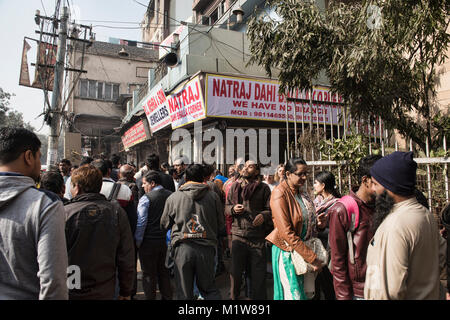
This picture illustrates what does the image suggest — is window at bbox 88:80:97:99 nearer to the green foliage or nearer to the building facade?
the building facade

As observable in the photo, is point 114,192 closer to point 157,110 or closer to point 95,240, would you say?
point 95,240

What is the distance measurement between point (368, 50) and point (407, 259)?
147 inches

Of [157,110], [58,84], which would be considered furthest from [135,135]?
[58,84]

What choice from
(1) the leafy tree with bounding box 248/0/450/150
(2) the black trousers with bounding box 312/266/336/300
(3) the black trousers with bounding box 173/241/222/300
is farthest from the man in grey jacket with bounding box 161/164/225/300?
(1) the leafy tree with bounding box 248/0/450/150

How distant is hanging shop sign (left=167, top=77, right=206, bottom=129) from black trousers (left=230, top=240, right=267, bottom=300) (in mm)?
5473

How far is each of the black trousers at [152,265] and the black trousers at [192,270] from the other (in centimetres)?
57

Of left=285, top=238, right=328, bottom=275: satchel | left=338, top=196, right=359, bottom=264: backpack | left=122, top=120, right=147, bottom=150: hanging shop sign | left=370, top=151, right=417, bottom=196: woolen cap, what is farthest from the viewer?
left=122, top=120, right=147, bottom=150: hanging shop sign

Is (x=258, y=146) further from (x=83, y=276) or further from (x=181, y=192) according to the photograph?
(x=83, y=276)

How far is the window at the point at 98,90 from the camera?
23.4 metres

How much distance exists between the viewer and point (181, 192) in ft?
11.4

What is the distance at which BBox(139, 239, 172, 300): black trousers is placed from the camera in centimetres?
382

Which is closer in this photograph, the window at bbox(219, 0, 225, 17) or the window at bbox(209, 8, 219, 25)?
the window at bbox(219, 0, 225, 17)

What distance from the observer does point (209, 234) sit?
3400 mm

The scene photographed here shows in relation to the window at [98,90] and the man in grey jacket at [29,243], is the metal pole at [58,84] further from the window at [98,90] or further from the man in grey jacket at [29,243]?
the window at [98,90]
